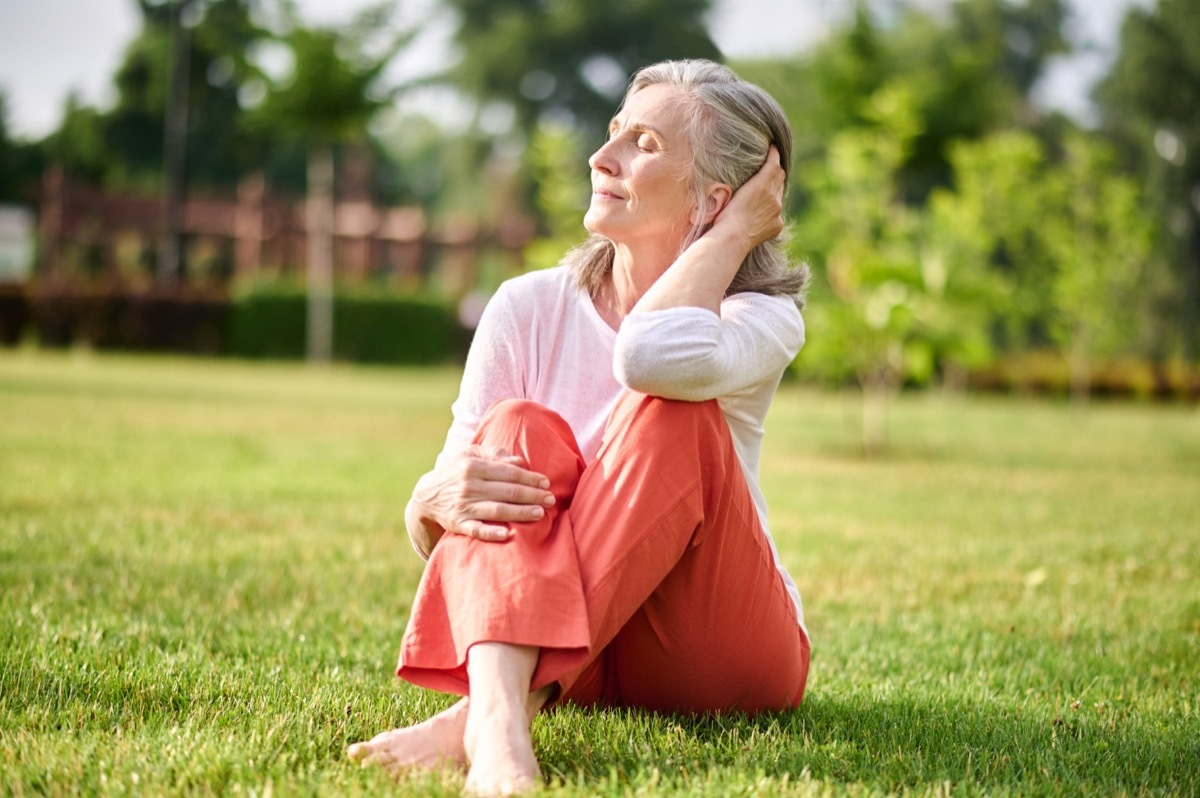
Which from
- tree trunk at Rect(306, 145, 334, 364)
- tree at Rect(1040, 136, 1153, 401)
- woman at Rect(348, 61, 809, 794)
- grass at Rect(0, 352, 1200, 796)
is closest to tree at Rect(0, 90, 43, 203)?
tree trunk at Rect(306, 145, 334, 364)

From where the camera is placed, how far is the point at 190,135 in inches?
1688

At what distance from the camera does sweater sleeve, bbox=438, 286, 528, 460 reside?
263cm

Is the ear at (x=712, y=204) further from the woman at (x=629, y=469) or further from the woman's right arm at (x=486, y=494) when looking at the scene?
the woman's right arm at (x=486, y=494)

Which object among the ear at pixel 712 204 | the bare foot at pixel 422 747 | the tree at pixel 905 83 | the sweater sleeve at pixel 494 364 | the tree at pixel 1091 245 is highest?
the tree at pixel 905 83

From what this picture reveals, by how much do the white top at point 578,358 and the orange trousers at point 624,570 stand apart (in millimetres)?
158

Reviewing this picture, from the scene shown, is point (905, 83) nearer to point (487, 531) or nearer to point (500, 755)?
point (487, 531)

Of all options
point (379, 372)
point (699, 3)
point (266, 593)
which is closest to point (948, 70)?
point (379, 372)

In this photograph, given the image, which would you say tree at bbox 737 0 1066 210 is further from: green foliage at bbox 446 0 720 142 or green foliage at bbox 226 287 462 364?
green foliage at bbox 446 0 720 142

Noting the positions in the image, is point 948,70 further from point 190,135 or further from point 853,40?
point 190,135

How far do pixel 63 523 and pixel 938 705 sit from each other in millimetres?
3579

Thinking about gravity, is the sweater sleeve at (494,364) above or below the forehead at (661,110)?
below

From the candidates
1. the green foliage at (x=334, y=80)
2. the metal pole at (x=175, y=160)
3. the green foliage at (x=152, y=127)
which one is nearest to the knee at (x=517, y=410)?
the green foliage at (x=334, y=80)

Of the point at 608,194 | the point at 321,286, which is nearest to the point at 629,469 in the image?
the point at 608,194

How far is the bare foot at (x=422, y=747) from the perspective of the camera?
2.11m
